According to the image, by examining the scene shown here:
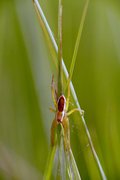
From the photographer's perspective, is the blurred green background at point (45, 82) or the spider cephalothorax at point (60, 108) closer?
the spider cephalothorax at point (60, 108)

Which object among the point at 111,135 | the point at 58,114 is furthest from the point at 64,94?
the point at 111,135

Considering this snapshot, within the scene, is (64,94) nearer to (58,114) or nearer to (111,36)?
(58,114)

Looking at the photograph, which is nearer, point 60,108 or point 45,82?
point 60,108

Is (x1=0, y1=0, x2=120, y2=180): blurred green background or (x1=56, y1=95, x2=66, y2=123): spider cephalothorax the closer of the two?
(x1=56, y1=95, x2=66, y2=123): spider cephalothorax

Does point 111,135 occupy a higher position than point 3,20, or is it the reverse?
point 3,20

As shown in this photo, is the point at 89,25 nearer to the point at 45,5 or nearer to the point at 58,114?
the point at 45,5

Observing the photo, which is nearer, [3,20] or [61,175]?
[61,175]
